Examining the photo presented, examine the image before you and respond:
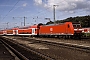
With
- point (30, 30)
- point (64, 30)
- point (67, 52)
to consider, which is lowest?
point (67, 52)

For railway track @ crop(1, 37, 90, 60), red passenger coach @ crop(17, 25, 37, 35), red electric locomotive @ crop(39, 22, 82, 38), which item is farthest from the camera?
red passenger coach @ crop(17, 25, 37, 35)

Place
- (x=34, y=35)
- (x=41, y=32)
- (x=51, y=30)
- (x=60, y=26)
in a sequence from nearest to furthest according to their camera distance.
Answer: (x=60, y=26) → (x=51, y=30) → (x=41, y=32) → (x=34, y=35)

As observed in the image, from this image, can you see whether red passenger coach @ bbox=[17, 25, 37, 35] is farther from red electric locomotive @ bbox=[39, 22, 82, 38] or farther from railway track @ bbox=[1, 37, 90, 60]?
railway track @ bbox=[1, 37, 90, 60]

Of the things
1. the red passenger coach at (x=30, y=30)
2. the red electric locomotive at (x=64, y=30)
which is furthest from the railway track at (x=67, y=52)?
the red passenger coach at (x=30, y=30)

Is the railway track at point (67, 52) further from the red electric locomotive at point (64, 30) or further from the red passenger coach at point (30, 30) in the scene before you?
the red passenger coach at point (30, 30)

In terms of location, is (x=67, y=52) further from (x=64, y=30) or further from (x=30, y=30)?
(x=30, y=30)

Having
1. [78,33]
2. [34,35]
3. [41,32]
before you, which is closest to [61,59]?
[78,33]

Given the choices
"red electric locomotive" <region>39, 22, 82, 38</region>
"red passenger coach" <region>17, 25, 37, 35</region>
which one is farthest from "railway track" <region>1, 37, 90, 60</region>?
"red passenger coach" <region>17, 25, 37, 35</region>

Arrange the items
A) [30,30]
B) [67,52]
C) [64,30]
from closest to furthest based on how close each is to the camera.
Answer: [67,52]
[64,30]
[30,30]

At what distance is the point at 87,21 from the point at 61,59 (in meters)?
86.7

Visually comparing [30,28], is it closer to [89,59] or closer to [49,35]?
[49,35]

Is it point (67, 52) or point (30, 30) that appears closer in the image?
point (67, 52)

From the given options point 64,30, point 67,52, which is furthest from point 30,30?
point 67,52

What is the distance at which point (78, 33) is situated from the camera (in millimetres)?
35844
